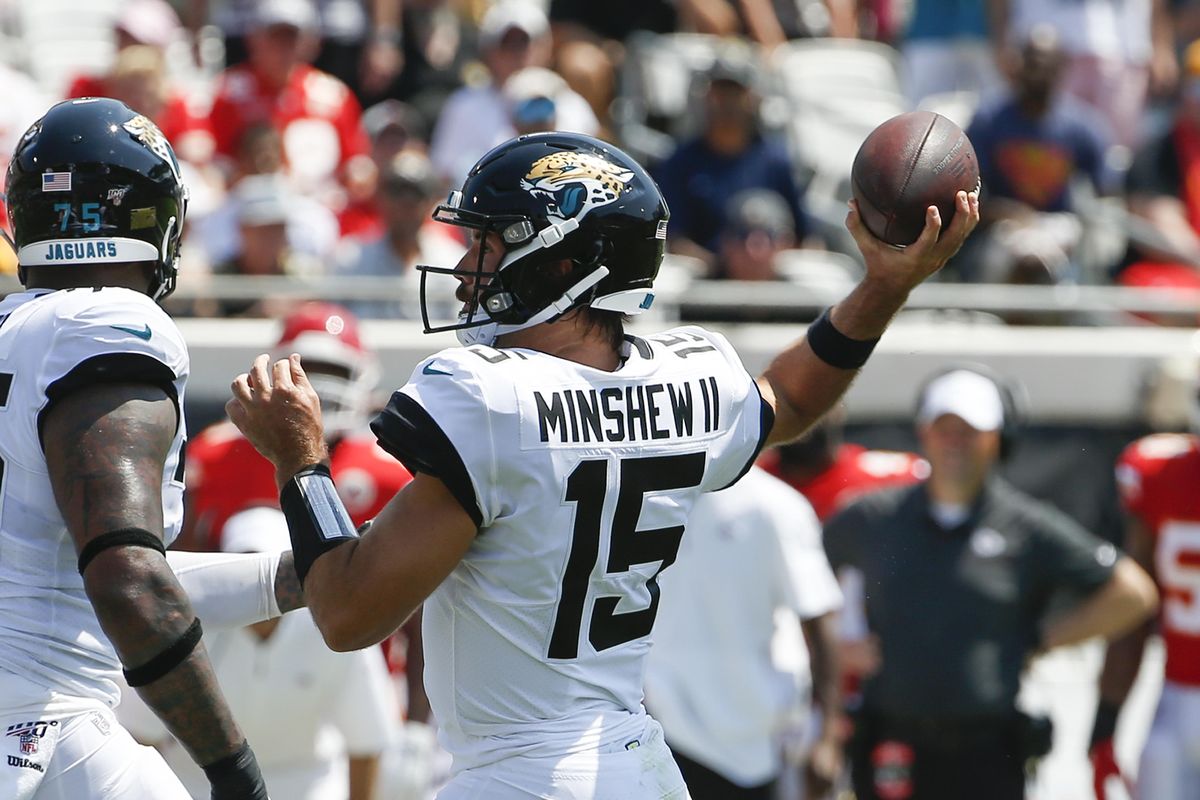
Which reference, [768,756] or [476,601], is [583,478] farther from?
[768,756]

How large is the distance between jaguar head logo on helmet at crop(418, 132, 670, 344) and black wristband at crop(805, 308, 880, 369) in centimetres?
50

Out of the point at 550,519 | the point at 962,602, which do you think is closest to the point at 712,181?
the point at 962,602

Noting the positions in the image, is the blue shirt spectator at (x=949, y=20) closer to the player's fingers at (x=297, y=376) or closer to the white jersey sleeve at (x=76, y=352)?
the player's fingers at (x=297, y=376)

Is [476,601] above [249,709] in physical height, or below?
above

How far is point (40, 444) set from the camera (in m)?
3.07

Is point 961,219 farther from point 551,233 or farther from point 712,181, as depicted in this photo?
point 712,181

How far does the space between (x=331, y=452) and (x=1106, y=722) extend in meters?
2.67

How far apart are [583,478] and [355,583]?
39 cm

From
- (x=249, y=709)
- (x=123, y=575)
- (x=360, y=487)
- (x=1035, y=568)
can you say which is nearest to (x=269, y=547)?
(x=249, y=709)

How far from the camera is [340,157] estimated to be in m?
9.12

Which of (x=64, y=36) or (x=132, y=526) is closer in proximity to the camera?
(x=132, y=526)

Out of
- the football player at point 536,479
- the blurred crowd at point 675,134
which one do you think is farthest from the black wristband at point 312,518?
the blurred crowd at point 675,134

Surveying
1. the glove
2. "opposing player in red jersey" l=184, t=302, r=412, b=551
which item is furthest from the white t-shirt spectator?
the glove

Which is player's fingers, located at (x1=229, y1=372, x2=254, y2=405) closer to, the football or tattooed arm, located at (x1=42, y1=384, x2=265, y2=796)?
tattooed arm, located at (x1=42, y1=384, x2=265, y2=796)
